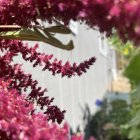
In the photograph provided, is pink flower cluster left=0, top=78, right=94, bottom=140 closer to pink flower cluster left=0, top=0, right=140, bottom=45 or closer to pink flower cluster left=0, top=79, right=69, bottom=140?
pink flower cluster left=0, top=79, right=69, bottom=140

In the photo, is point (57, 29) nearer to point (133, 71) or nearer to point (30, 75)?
point (30, 75)

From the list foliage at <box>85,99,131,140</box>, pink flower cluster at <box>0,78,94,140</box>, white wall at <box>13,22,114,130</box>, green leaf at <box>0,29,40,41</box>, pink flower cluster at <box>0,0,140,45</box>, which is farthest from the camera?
foliage at <box>85,99,131,140</box>

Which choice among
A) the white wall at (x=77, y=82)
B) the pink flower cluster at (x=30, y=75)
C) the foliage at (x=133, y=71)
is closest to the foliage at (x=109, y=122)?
the white wall at (x=77, y=82)

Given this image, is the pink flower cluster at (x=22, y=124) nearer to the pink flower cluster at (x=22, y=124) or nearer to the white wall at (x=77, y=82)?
the pink flower cluster at (x=22, y=124)

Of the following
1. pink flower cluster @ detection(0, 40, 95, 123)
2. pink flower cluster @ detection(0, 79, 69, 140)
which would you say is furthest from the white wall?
pink flower cluster @ detection(0, 79, 69, 140)

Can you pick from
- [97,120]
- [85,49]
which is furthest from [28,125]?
[97,120]

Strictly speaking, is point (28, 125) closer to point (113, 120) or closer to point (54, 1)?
point (54, 1)

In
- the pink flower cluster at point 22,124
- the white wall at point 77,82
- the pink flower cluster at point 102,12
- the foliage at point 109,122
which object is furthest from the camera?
the foliage at point 109,122

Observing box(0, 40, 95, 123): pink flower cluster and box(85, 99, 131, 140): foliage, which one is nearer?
box(0, 40, 95, 123): pink flower cluster

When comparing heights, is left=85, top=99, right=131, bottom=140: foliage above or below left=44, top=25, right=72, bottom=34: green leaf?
below

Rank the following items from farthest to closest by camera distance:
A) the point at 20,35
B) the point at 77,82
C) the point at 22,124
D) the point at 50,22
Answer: the point at 77,82 < the point at 20,35 < the point at 50,22 < the point at 22,124

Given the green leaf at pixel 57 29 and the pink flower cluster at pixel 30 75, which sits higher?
the green leaf at pixel 57 29

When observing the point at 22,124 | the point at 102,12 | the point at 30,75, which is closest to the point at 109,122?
the point at 30,75

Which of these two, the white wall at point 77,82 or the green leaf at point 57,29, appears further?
the white wall at point 77,82
